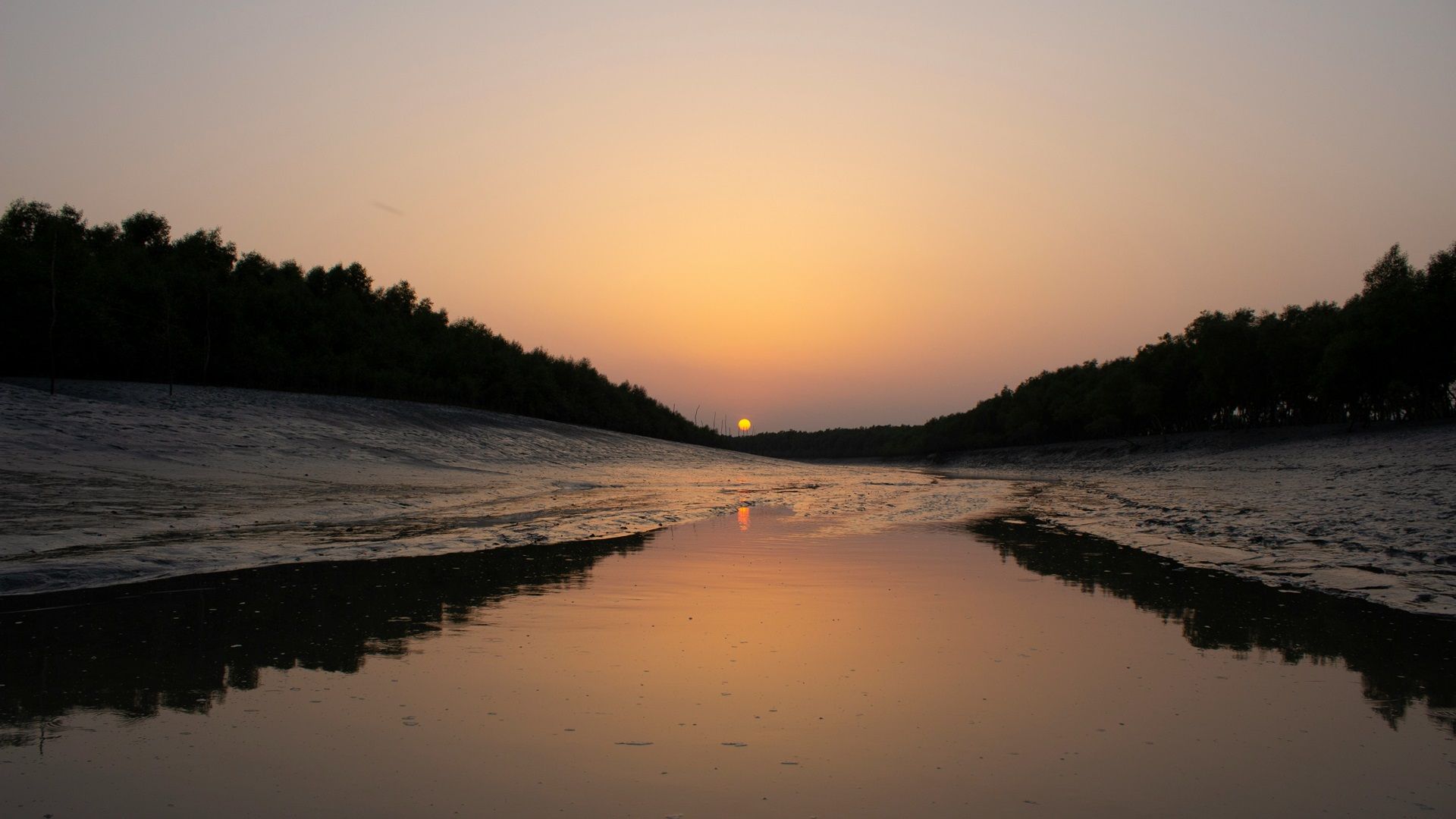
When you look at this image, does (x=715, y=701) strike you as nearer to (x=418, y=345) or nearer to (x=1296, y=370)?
(x=1296, y=370)

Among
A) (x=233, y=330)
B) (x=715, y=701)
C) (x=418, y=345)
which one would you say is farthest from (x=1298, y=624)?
(x=418, y=345)

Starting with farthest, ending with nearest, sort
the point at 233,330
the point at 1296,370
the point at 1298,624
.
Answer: the point at 1296,370
the point at 233,330
the point at 1298,624

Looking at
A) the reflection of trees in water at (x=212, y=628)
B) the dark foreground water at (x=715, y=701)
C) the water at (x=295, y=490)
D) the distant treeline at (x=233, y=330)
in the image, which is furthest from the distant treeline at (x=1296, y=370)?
the distant treeline at (x=233, y=330)

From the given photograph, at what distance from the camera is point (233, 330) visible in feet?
195

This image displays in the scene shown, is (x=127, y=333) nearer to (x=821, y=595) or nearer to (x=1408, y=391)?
(x=821, y=595)

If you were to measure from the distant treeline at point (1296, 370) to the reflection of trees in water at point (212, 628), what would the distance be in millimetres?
67017

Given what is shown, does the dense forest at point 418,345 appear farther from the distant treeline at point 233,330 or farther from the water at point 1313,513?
the water at point 1313,513

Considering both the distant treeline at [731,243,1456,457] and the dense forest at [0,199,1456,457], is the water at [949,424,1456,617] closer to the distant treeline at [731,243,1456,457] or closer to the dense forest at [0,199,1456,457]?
the distant treeline at [731,243,1456,457]

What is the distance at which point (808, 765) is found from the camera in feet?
16.0

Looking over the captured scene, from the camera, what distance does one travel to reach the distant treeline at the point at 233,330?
157 ft

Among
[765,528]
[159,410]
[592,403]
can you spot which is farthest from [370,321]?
[765,528]

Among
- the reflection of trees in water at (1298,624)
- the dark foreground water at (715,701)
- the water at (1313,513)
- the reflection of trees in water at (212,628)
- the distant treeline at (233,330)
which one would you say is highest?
the distant treeline at (233,330)

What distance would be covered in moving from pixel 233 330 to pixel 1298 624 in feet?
222

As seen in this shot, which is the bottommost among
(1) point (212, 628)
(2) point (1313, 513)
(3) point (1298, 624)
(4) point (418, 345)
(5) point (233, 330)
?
(1) point (212, 628)
